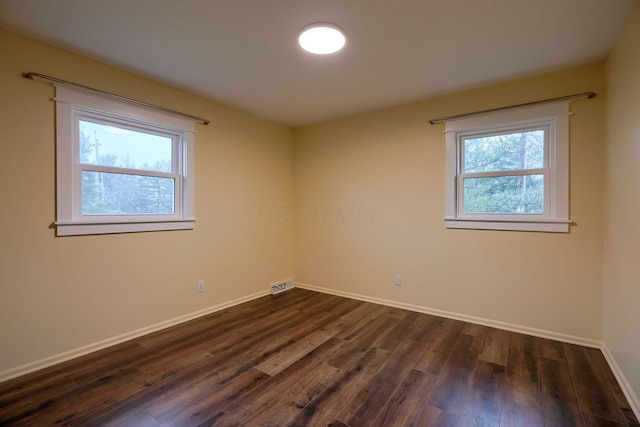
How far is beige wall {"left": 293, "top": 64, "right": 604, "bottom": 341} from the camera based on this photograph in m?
2.52

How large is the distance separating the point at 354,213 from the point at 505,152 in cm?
180

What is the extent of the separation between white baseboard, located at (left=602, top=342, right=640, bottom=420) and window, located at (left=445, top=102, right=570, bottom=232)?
1.00 meters

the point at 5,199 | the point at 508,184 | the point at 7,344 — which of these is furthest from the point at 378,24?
the point at 7,344

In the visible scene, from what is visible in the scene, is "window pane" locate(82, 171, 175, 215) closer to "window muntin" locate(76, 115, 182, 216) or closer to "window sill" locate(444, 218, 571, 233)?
"window muntin" locate(76, 115, 182, 216)

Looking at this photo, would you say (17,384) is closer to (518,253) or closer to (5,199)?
(5,199)

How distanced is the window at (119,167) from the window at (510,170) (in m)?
2.86

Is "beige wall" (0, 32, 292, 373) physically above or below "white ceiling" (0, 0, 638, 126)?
below

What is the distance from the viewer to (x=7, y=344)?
2.03 m

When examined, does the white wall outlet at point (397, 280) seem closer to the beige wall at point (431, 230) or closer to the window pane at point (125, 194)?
the beige wall at point (431, 230)

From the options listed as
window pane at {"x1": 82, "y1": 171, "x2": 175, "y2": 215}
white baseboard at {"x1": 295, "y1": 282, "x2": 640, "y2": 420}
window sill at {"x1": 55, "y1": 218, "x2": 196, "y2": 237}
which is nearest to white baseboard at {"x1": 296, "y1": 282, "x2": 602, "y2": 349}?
white baseboard at {"x1": 295, "y1": 282, "x2": 640, "y2": 420}

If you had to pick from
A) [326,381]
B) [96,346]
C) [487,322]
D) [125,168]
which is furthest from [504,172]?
[96,346]

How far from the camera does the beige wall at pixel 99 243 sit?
2061 mm

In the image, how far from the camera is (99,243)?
246 cm

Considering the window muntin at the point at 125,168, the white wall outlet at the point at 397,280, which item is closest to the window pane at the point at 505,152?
the white wall outlet at the point at 397,280
